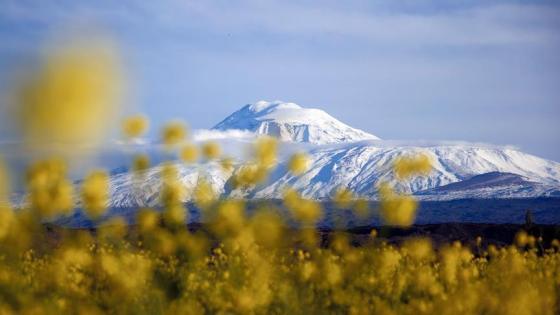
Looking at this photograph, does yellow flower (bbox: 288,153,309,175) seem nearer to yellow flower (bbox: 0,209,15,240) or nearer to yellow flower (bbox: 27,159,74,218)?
yellow flower (bbox: 27,159,74,218)

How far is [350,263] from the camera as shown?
19.0 ft

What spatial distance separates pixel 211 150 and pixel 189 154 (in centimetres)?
15

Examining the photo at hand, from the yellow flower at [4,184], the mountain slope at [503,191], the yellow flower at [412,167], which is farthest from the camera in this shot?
the mountain slope at [503,191]

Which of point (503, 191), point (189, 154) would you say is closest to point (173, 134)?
point (189, 154)

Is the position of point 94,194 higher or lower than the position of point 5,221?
higher

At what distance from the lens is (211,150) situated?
461cm

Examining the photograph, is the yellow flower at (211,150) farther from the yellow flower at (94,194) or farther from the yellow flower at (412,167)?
the yellow flower at (412,167)

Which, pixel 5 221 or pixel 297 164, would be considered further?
pixel 297 164

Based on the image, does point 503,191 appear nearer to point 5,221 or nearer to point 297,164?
point 297,164

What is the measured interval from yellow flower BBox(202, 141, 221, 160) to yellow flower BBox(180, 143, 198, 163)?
0.06m

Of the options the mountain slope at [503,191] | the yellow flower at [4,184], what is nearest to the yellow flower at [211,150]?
the yellow flower at [4,184]

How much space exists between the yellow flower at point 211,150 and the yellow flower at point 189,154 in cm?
6

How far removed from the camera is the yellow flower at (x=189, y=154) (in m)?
4.47

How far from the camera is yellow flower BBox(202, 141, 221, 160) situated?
4547mm
